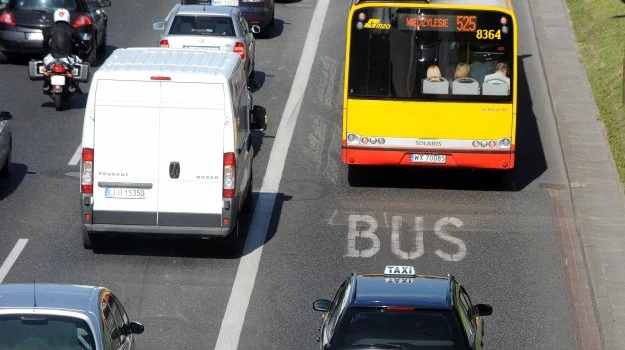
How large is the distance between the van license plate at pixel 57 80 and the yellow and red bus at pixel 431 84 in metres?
6.43

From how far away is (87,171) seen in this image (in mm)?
17281

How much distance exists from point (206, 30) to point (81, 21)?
11.5 feet

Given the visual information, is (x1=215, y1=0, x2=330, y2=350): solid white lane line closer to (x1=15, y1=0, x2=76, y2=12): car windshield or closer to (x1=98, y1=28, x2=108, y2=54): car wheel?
(x1=98, y1=28, x2=108, y2=54): car wheel

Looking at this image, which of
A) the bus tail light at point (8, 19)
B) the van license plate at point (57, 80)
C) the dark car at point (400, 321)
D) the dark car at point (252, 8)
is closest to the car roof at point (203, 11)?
the van license plate at point (57, 80)

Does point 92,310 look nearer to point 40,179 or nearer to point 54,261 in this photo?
point 54,261

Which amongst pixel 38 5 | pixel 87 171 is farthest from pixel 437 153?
pixel 38 5

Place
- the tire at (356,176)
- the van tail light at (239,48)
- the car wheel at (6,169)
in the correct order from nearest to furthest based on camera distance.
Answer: the car wheel at (6,169)
the tire at (356,176)
the van tail light at (239,48)

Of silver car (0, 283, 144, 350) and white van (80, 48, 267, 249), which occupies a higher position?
silver car (0, 283, 144, 350)

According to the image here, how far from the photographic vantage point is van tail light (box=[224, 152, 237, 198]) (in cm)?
1728

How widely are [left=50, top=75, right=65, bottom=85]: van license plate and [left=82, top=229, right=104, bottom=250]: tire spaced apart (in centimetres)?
763

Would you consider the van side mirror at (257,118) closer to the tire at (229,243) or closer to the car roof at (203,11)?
the tire at (229,243)

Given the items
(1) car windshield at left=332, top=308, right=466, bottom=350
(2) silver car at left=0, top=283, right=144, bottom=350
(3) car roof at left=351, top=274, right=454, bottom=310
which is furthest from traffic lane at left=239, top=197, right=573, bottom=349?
(2) silver car at left=0, top=283, right=144, bottom=350

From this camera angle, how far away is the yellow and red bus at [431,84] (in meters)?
20.9

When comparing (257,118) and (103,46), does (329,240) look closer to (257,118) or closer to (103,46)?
(257,118)
